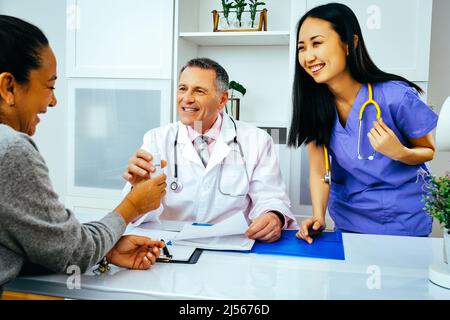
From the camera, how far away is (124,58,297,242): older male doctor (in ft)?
5.83

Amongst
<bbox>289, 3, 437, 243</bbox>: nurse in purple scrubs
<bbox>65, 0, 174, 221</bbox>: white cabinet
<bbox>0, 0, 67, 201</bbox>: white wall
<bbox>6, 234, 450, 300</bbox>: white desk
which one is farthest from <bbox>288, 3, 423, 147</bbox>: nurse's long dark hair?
<bbox>0, 0, 67, 201</bbox>: white wall

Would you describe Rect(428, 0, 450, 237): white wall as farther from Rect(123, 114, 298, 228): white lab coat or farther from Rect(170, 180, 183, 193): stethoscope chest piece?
Rect(170, 180, 183, 193): stethoscope chest piece

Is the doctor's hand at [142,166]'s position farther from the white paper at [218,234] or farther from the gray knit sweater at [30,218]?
the gray knit sweater at [30,218]

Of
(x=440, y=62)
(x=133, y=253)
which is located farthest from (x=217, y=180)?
(x=440, y=62)

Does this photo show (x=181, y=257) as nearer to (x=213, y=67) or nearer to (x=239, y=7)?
(x=213, y=67)

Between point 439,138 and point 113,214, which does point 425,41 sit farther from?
point 113,214

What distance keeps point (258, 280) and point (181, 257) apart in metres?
0.24

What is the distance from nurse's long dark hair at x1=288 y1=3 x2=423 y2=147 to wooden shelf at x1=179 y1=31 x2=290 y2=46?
88 centimetres

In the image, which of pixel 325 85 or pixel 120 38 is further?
pixel 120 38

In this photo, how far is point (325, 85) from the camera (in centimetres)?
170

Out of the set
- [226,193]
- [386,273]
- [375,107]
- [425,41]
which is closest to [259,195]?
[226,193]

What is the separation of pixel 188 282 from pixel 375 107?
96 centimetres

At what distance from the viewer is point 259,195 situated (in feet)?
5.78
